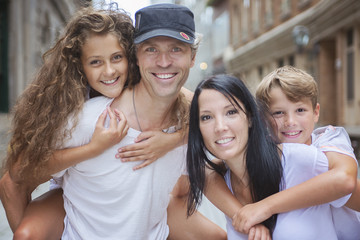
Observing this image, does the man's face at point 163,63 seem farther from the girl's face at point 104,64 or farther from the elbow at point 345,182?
the elbow at point 345,182

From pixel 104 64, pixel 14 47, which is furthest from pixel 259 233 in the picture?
pixel 14 47

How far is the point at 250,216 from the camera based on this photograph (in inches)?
91.2

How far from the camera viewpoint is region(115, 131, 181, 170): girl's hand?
265 cm

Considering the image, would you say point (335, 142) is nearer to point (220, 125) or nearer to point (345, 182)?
point (345, 182)

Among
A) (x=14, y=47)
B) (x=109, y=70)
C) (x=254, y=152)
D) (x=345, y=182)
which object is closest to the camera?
(x=345, y=182)

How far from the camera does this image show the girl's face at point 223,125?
2.42 m

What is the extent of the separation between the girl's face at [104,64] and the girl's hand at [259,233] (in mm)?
1265

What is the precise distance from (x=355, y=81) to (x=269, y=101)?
10328mm

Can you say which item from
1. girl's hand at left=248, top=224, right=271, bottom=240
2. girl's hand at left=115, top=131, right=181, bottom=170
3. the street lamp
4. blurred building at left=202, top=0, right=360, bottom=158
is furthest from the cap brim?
the street lamp

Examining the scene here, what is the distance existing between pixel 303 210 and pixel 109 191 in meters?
1.25

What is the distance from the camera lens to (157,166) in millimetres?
2777

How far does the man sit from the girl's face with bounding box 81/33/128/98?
107mm

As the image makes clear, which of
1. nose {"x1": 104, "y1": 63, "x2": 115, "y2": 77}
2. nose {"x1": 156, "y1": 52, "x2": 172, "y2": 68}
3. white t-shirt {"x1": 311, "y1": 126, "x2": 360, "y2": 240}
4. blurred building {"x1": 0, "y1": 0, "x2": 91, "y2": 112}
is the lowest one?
white t-shirt {"x1": 311, "y1": 126, "x2": 360, "y2": 240}

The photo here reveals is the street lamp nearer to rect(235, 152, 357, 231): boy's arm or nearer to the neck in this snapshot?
the neck
